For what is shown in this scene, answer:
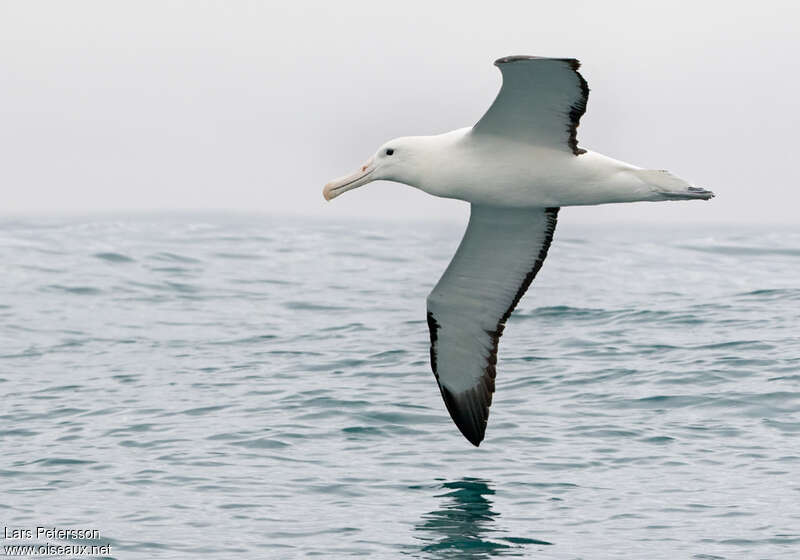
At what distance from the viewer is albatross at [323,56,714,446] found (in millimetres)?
10203

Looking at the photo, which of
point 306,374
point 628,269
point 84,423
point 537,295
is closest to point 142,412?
point 84,423

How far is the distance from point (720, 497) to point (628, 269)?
1700 centimetres

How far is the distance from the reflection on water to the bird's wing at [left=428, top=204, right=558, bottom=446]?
87 cm

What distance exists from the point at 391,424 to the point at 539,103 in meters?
5.33

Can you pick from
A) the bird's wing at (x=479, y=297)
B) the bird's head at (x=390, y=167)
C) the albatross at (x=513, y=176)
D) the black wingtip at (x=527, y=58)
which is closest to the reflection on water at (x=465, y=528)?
the bird's wing at (x=479, y=297)

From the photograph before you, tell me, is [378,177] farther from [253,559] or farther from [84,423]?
[84,423]

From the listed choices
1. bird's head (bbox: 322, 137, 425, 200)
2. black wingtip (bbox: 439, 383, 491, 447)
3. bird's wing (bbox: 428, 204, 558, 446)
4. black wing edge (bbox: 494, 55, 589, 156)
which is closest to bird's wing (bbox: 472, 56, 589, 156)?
black wing edge (bbox: 494, 55, 589, 156)

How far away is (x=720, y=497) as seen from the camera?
11.9 meters

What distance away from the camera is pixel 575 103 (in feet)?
33.7

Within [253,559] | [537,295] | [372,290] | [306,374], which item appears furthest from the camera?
[372,290]

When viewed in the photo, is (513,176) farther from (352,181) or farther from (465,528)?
(465,528)

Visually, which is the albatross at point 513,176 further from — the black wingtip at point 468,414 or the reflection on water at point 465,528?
the reflection on water at point 465,528

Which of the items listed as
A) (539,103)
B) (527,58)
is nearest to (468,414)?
(539,103)

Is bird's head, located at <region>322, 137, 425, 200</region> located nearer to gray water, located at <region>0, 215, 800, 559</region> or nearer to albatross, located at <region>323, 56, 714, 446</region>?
albatross, located at <region>323, 56, 714, 446</region>
